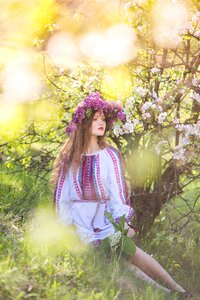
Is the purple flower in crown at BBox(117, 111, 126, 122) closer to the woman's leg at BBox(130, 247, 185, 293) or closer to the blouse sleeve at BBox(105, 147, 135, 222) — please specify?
the blouse sleeve at BBox(105, 147, 135, 222)

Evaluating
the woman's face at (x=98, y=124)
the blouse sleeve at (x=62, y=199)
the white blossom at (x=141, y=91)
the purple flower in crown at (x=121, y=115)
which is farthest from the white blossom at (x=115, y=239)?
the white blossom at (x=141, y=91)

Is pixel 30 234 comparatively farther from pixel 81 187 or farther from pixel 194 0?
pixel 194 0

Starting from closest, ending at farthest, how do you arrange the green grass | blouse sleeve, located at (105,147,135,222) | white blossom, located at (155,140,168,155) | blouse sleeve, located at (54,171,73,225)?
the green grass → blouse sleeve, located at (105,147,135,222) → blouse sleeve, located at (54,171,73,225) → white blossom, located at (155,140,168,155)

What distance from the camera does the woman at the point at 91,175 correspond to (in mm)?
4398

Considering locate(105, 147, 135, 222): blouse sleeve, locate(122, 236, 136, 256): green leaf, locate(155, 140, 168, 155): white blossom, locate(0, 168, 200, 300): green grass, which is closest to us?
locate(0, 168, 200, 300): green grass

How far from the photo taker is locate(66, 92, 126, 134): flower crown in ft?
14.6

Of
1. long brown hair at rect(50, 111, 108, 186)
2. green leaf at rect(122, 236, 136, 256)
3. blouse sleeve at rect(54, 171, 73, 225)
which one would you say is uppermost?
long brown hair at rect(50, 111, 108, 186)

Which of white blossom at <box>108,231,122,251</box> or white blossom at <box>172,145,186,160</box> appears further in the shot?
white blossom at <box>172,145,186,160</box>

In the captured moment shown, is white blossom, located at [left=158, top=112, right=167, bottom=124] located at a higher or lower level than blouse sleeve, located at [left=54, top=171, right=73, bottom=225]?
higher

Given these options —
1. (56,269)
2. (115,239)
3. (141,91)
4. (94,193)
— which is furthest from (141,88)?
(56,269)

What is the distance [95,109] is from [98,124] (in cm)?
12

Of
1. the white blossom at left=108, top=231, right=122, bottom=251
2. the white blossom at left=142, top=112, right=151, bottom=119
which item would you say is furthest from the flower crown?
the white blossom at left=108, top=231, right=122, bottom=251

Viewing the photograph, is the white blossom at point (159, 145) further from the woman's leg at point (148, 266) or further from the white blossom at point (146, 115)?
the woman's leg at point (148, 266)

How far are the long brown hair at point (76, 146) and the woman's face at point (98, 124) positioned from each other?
26 mm
